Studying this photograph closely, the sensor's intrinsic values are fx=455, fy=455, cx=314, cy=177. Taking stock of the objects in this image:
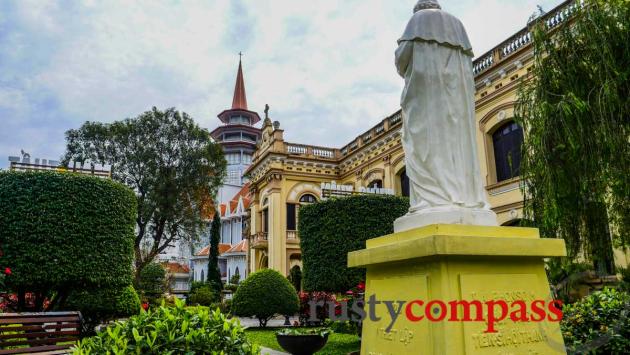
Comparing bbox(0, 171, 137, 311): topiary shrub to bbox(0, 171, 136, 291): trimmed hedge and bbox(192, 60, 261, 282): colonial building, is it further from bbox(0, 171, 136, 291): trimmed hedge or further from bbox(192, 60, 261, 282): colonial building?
bbox(192, 60, 261, 282): colonial building

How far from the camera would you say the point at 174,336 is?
2.99 metres

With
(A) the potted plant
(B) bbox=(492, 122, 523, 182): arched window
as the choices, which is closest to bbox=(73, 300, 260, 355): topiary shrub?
(A) the potted plant

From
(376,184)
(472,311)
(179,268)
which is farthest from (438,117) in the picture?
(179,268)

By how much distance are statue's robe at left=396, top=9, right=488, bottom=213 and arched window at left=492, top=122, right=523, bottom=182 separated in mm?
12270

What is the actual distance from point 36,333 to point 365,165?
18.4 meters

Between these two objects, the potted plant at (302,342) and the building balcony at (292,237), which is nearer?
the potted plant at (302,342)

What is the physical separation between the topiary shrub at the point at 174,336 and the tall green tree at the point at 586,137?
5.48 m

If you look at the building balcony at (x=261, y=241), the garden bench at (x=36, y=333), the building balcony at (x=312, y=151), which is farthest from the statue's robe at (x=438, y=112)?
the building balcony at (x=261, y=241)

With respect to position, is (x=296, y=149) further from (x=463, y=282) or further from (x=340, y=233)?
(x=463, y=282)

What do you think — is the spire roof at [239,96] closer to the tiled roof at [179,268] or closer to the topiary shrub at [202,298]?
the tiled roof at [179,268]

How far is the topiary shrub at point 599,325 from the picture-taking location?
4.62 m

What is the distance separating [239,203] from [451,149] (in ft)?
130

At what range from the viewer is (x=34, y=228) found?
906 cm

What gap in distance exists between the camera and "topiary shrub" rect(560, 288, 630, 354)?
4.62 meters
